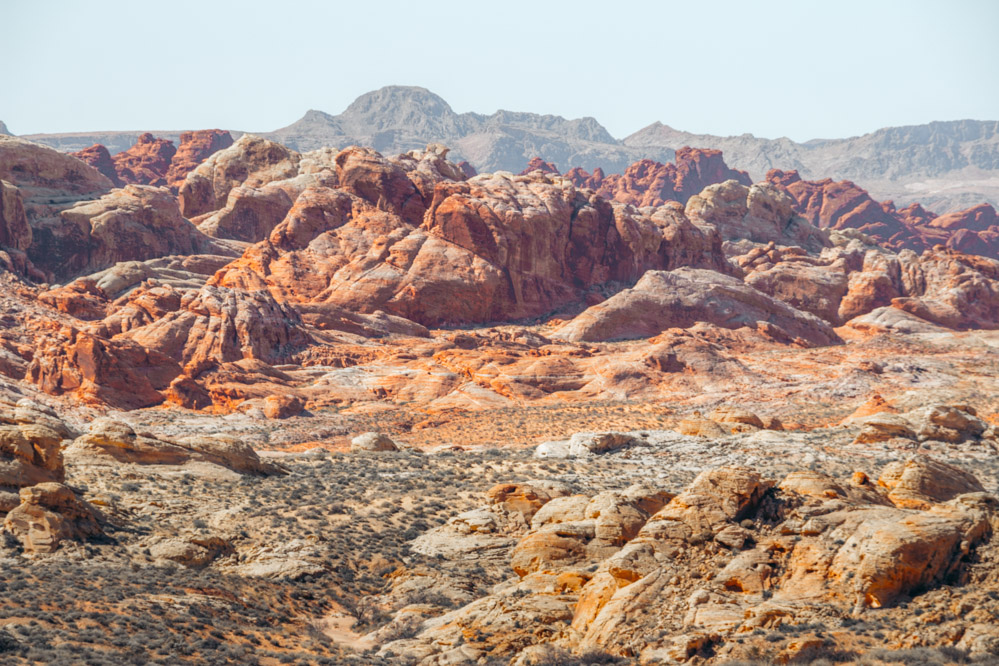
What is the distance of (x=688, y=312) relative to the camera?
87062 millimetres

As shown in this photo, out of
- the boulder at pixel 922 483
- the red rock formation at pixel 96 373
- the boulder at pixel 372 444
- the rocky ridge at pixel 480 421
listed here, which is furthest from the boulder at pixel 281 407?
the boulder at pixel 922 483

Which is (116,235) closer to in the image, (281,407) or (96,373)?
(96,373)

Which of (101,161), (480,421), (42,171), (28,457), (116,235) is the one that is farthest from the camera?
(101,161)

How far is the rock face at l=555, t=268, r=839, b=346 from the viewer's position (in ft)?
272

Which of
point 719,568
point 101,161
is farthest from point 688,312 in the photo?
point 101,161

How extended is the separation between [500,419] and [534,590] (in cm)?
3580

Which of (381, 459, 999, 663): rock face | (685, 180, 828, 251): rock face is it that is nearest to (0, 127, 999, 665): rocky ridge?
(381, 459, 999, 663): rock face

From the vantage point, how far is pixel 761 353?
254ft

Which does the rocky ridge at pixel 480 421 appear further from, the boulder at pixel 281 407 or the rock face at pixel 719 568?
the boulder at pixel 281 407

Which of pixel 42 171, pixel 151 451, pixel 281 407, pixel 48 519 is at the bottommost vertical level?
pixel 281 407

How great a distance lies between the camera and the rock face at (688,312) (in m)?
82.9

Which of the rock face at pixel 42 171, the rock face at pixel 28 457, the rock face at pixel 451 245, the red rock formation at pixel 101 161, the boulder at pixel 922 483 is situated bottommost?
the boulder at pixel 922 483

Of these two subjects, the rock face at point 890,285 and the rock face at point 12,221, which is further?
the rock face at point 890,285

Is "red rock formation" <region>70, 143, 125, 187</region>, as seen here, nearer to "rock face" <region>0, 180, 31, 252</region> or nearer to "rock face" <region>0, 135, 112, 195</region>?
"rock face" <region>0, 135, 112, 195</region>
